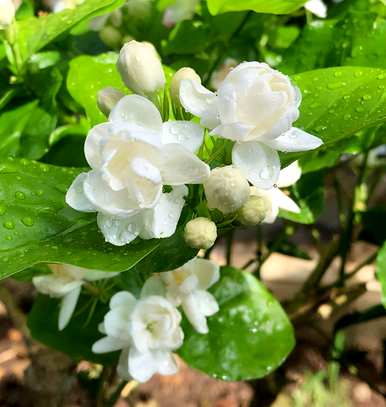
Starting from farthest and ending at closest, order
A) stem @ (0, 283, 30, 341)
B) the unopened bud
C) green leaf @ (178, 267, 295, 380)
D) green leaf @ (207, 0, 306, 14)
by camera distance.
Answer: stem @ (0, 283, 30, 341) → the unopened bud → green leaf @ (178, 267, 295, 380) → green leaf @ (207, 0, 306, 14)

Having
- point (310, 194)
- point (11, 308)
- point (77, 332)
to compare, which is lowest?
point (11, 308)

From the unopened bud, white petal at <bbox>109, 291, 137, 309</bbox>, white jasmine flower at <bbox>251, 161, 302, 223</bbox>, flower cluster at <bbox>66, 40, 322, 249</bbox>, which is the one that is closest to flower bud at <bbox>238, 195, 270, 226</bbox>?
flower cluster at <bbox>66, 40, 322, 249</bbox>

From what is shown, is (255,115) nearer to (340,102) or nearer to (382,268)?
(340,102)

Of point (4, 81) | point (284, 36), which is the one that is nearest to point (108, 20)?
point (4, 81)

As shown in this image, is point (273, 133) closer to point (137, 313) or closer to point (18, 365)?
point (137, 313)

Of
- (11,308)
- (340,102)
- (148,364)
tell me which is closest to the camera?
(340,102)

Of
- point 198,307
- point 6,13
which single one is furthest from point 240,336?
point 6,13

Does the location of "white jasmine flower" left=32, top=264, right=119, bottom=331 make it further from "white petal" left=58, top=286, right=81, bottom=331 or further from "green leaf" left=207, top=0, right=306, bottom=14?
"green leaf" left=207, top=0, right=306, bottom=14

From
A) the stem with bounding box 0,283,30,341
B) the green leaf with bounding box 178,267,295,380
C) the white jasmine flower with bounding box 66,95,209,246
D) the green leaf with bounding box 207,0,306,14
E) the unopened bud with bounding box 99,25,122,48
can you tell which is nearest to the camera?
the white jasmine flower with bounding box 66,95,209,246
